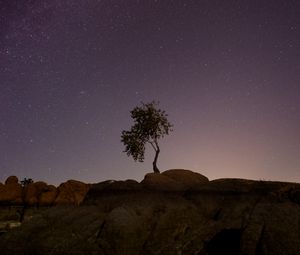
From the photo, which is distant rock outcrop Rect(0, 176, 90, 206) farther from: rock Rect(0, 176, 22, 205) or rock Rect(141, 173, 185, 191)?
rock Rect(141, 173, 185, 191)

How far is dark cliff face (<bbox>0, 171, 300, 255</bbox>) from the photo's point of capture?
55.4 feet

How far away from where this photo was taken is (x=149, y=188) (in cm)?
2791

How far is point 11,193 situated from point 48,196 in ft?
15.7

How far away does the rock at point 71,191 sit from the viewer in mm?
32344

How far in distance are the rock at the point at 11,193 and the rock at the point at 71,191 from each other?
196 inches

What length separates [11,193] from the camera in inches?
1427

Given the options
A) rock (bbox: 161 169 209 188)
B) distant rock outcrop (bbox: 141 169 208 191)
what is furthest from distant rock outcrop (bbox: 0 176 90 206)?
rock (bbox: 161 169 209 188)

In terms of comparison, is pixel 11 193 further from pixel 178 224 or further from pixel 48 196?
pixel 178 224

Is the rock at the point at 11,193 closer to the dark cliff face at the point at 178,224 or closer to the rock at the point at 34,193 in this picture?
the rock at the point at 34,193

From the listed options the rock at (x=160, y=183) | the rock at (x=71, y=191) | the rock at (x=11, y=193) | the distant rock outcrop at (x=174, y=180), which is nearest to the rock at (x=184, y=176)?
the distant rock outcrop at (x=174, y=180)

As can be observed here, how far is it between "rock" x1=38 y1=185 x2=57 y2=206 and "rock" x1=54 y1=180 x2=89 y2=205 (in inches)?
20.2

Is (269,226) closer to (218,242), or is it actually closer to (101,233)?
(218,242)

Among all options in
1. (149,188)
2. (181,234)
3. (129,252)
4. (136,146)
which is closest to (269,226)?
(181,234)

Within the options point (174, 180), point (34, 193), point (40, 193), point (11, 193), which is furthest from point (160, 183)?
point (11, 193)
